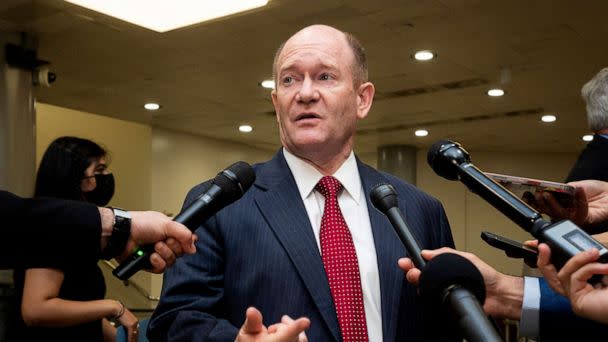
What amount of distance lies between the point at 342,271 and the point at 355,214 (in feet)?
0.72

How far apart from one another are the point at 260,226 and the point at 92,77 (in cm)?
729

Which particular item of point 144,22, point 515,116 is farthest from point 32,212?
point 515,116

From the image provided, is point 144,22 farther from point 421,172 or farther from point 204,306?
point 421,172

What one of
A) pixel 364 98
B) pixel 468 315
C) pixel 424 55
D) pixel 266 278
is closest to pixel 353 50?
pixel 364 98

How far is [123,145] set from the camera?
12438 mm

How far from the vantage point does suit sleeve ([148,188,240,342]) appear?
174 cm

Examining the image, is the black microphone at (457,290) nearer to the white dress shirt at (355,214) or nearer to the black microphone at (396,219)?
the black microphone at (396,219)

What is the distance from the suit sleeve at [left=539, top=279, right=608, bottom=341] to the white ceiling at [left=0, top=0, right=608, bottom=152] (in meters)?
4.62

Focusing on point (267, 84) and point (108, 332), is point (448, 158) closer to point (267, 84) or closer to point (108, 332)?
point (108, 332)

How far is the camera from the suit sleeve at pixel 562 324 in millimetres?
1716

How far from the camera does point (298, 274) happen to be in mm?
1871

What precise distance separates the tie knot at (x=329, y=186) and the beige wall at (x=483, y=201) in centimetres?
1263

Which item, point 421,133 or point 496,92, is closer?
point 496,92

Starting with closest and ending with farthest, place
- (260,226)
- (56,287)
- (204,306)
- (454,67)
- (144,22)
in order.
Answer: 1. (204,306)
2. (260,226)
3. (56,287)
4. (144,22)
5. (454,67)
